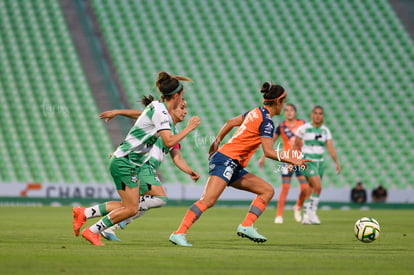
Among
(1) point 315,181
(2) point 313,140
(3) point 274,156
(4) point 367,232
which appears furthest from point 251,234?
(2) point 313,140

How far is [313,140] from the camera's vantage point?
16.6 meters

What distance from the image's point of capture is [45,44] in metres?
29.5

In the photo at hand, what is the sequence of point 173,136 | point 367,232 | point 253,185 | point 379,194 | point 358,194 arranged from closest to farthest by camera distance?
point 173,136
point 253,185
point 367,232
point 358,194
point 379,194

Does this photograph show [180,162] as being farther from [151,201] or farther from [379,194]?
[379,194]

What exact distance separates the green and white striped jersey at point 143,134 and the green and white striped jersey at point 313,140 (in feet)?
25.5

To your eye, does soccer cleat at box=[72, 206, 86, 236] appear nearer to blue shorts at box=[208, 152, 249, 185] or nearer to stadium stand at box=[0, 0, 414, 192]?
blue shorts at box=[208, 152, 249, 185]

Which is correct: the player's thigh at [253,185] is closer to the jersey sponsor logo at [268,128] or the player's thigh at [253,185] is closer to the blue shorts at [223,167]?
the blue shorts at [223,167]

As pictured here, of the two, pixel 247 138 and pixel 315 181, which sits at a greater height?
pixel 247 138

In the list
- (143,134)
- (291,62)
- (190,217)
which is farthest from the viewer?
(291,62)

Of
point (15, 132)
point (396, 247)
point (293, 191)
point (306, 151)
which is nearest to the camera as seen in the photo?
point (396, 247)

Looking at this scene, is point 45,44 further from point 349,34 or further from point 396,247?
point 396,247

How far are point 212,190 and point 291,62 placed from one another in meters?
21.4

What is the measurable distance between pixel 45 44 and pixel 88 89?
Answer: 2.85 m

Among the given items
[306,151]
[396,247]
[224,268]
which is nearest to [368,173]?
[306,151]
